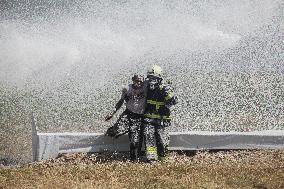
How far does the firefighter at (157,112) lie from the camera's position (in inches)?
461

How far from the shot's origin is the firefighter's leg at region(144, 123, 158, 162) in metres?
11.5

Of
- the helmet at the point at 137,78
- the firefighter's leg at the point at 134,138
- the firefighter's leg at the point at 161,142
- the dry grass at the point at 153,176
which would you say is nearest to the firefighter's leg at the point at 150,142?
the firefighter's leg at the point at 161,142

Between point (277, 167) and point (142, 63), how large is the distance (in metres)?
12.2

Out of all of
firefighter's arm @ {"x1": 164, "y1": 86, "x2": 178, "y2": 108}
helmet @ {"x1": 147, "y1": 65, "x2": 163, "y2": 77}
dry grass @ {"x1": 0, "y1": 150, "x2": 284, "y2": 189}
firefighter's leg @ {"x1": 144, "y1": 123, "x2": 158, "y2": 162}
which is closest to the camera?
dry grass @ {"x1": 0, "y1": 150, "x2": 284, "y2": 189}

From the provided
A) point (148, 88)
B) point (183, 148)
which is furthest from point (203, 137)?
point (148, 88)

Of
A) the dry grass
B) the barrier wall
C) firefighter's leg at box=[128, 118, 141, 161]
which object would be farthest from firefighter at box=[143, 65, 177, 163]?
the dry grass

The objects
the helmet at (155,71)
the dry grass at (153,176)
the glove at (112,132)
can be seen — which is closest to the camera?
the dry grass at (153,176)

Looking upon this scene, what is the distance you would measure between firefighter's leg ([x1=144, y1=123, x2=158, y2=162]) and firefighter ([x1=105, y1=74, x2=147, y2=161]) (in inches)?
11.0

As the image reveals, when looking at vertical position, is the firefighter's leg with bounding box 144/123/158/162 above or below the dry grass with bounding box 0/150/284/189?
above

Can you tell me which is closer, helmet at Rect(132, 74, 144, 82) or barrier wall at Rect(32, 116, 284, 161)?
barrier wall at Rect(32, 116, 284, 161)

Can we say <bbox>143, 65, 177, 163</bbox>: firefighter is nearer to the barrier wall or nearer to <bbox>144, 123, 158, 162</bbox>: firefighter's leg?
<bbox>144, 123, 158, 162</bbox>: firefighter's leg

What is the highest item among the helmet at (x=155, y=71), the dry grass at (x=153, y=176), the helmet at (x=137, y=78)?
the helmet at (x=155, y=71)

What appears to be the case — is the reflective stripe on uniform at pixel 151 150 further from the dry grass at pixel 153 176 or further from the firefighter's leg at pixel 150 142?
the dry grass at pixel 153 176

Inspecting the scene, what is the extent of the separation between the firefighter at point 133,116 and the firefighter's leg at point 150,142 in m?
0.28
